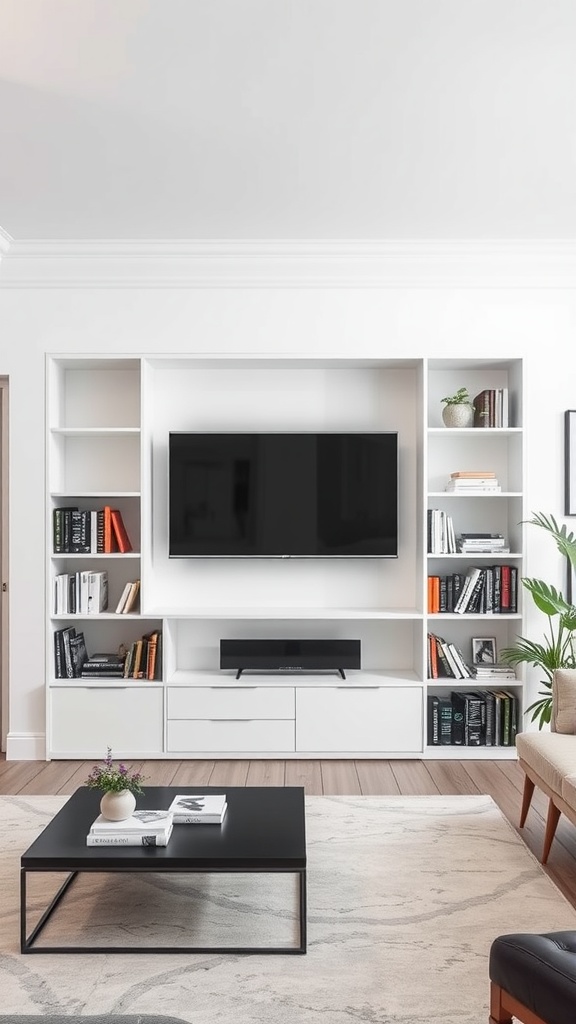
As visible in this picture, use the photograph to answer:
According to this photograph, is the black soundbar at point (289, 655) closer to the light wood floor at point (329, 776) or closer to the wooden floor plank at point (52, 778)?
the light wood floor at point (329, 776)

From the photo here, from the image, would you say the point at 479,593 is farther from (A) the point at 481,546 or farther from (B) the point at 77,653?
(B) the point at 77,653

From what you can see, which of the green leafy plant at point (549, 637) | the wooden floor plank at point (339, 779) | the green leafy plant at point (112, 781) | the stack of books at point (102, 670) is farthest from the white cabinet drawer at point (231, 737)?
the green leafy plant at point (112, 781)

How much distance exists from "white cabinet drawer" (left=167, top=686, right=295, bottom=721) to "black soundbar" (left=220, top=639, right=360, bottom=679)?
0.53ft

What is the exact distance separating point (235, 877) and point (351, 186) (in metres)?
2.92

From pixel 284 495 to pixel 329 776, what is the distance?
1.55 m

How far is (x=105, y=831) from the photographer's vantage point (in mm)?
2541

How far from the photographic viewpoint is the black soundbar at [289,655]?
15.1 ft

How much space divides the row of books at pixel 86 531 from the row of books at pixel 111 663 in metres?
0.48

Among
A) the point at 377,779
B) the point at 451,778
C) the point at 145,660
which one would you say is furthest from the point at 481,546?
the point at 145,660

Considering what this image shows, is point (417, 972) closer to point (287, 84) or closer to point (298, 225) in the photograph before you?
point (287, 84)

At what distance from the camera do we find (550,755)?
312 centimetres

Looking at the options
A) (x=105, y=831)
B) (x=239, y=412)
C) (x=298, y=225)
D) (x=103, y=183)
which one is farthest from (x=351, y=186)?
(x=105, y=831)

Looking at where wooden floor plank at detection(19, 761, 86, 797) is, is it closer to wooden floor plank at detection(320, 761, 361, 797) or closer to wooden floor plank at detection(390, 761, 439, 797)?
wooden floor plank at detection(320, 761, 361, 797)

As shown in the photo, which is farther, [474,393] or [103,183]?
[474,393]
